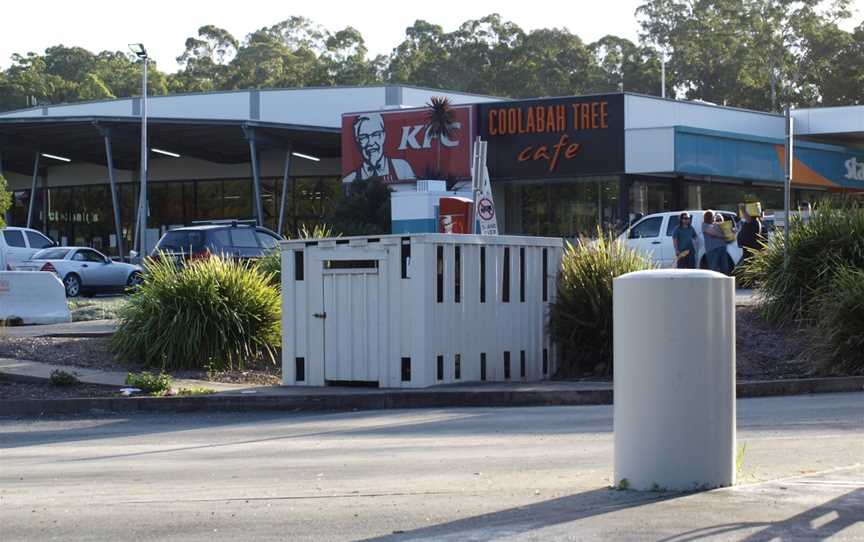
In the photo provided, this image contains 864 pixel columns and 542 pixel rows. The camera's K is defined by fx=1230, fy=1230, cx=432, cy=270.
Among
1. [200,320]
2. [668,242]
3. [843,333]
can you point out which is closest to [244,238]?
[668,242]

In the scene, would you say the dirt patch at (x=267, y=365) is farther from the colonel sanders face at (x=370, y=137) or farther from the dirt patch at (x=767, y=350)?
the colonel sanders face at (x=370, y=137)

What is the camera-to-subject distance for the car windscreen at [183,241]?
90.4 feet

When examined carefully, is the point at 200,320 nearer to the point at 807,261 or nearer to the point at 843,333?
the point at 843,333

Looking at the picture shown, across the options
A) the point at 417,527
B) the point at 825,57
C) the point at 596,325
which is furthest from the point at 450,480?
the point at 825,57

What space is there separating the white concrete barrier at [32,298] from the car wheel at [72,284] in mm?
11004

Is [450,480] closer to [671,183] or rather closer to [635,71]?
[671,183]

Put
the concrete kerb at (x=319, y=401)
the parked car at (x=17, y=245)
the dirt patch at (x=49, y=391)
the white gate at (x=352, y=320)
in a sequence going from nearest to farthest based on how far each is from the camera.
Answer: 1. the concrete kerb at (x=319, y=401)
2. the dirt patch at (x=49, y=391)
3. the white gate at (x=352, y=320)
4. the parked car at (x=17, y=245)

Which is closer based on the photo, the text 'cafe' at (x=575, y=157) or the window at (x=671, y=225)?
the window at (x=671, y=225)

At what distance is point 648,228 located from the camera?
27938 mm

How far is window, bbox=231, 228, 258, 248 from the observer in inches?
1117

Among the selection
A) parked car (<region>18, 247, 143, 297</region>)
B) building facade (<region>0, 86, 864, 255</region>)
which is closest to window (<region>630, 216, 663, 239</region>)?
building facade (<region>0, 86, 864, 255</region>)

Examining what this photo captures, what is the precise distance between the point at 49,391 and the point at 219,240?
14.4m

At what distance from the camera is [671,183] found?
39.7m

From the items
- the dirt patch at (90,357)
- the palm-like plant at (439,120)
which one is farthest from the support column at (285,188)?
the dirt patch at (90,357)
